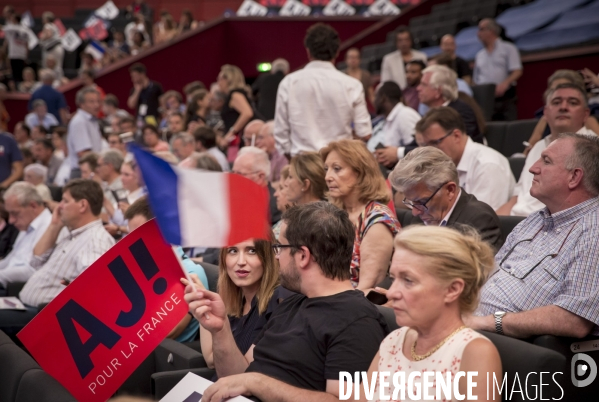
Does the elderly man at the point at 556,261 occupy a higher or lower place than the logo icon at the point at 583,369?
higher

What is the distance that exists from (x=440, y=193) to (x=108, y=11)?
641 inches

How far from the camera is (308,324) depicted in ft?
7.68

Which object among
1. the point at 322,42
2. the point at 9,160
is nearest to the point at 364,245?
the point at 322,42

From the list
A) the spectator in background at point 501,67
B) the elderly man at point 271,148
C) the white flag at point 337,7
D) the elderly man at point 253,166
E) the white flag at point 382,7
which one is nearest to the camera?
the elderly man at point 253,166

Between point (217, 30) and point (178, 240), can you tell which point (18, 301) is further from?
point (217, 30)

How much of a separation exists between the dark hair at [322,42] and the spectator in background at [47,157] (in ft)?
17.7

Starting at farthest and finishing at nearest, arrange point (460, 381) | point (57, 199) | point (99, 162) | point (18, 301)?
point (57, 199)
point (99, 162)
point (18, 301)
point (460, 381)

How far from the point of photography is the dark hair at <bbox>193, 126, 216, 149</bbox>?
680cm

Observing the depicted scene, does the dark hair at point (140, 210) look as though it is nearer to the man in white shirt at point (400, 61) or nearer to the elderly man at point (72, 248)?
the elderly man at point (72, 248)

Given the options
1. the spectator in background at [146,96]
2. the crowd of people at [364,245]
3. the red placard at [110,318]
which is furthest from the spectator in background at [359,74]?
the red placard at [110,318]

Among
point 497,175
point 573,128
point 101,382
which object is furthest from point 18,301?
point 573,128

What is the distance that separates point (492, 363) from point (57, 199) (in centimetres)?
598

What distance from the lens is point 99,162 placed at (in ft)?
20.7

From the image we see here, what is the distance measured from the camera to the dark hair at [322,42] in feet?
16.9
